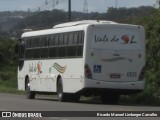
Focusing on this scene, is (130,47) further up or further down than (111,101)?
further up

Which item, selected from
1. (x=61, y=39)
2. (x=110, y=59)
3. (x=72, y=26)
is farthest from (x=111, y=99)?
(x=72, y=26)

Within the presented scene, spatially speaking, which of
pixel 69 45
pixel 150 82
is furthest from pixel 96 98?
pixel 69 45

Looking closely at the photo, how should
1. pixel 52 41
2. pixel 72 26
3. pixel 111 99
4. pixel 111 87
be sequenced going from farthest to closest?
1. pixel 52 41
2. pixel 111 99
3. pixel 72 26
4. pixel 111 87

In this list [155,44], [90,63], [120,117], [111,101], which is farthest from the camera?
[155,44]

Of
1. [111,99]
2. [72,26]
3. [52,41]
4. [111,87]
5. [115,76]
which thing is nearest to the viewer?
[111,87]

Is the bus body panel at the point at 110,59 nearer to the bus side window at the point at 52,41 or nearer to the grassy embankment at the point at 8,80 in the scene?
the bus side window at the point at 52,41

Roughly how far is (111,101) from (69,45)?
3.10m

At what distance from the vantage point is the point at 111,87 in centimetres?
2669

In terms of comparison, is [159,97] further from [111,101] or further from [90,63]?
[90,63]

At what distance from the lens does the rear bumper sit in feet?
87.1

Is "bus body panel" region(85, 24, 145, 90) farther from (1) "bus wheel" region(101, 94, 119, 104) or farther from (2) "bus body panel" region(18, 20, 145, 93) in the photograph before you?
(1) "bus wheel" region(101, 94, 119, 104)

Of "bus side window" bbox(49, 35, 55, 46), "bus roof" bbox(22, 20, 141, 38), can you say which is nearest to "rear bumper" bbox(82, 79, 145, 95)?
"bus roof" bbox(22, 20, 141, 38)

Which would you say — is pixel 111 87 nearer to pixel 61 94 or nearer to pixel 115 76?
pixel 115 76

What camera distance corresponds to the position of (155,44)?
31.6 meters
